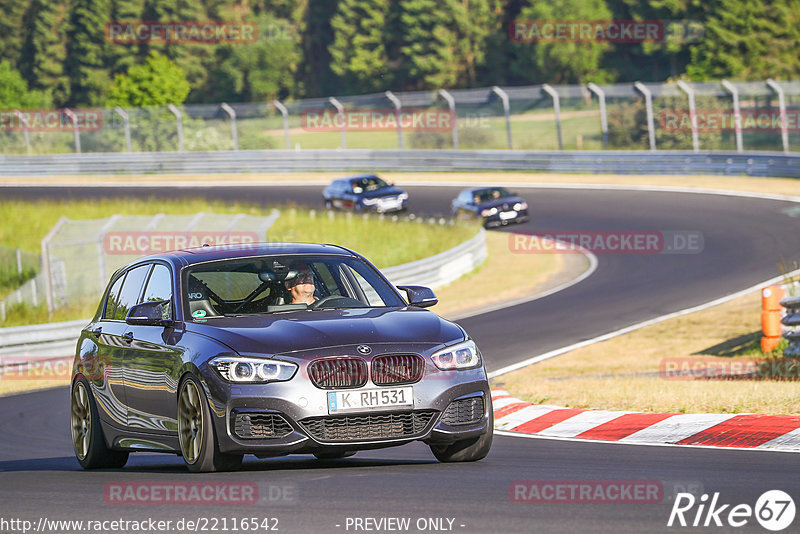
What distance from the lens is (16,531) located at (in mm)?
6352

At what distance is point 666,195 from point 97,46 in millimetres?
77546

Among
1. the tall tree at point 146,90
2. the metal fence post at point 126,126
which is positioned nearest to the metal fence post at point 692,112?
the metal fence post at point 126,126

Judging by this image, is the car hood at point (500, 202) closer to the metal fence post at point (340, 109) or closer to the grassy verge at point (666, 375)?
the metal fence post at point (340, 109)

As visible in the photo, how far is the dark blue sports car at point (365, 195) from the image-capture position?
41250 millimetres

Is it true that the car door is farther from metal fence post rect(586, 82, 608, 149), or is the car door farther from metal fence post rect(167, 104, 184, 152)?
metal fence post rect(167, 104, 184, 152)

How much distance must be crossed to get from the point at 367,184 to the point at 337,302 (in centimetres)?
3406

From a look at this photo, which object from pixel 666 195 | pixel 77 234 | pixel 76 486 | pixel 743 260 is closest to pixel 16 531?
pixel 76 486

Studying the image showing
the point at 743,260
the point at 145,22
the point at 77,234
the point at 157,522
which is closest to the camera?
the point at 157,522

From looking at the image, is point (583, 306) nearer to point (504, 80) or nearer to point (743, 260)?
point (743, 260)

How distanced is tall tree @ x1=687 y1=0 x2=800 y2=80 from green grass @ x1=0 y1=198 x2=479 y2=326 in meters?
38.8

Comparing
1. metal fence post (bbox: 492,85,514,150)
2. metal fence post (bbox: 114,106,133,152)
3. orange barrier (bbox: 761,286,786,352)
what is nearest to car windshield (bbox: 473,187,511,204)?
metal fence post (bbox: 492,85,514,150)

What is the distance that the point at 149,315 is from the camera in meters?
8.19

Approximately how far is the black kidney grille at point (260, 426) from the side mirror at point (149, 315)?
1184 mm

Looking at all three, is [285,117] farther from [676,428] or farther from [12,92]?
[676,428]
